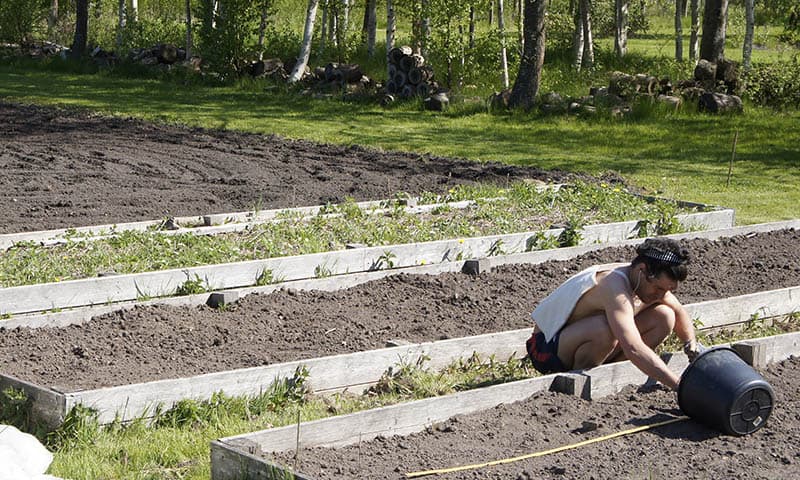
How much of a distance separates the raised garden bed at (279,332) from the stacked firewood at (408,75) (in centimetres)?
1240

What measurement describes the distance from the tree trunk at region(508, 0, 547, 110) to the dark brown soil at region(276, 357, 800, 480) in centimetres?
1402

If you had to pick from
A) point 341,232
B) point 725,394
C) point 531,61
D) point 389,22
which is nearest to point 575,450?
point 725,394

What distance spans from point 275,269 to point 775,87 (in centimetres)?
1362

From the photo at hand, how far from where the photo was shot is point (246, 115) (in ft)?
65.1

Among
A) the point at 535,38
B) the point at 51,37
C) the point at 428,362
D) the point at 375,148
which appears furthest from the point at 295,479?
the point at 51,37

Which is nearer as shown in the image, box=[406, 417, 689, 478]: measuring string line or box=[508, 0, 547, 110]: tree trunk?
box=[406, 417, 689, 478]: measuring string line

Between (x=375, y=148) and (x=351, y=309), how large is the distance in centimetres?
867

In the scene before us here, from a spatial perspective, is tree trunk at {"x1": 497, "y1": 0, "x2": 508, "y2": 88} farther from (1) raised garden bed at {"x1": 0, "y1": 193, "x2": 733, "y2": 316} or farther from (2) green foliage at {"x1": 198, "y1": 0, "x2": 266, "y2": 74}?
(1) raised garden bed at {"x1": 0, "y1": 193, "x2": 733, "y2": 316}

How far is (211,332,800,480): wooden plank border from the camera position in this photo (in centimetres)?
446

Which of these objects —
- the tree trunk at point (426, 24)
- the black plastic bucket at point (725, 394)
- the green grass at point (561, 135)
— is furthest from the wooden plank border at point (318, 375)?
the tree trunk at point (426, 24)

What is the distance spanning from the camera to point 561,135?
17.6 metres

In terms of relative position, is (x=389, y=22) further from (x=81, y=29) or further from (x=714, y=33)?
(x=81, y=29)

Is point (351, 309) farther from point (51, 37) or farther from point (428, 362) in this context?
point (51, 37)

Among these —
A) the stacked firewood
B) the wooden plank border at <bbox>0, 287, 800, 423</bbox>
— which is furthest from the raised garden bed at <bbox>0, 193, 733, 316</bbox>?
the stacked firewood
